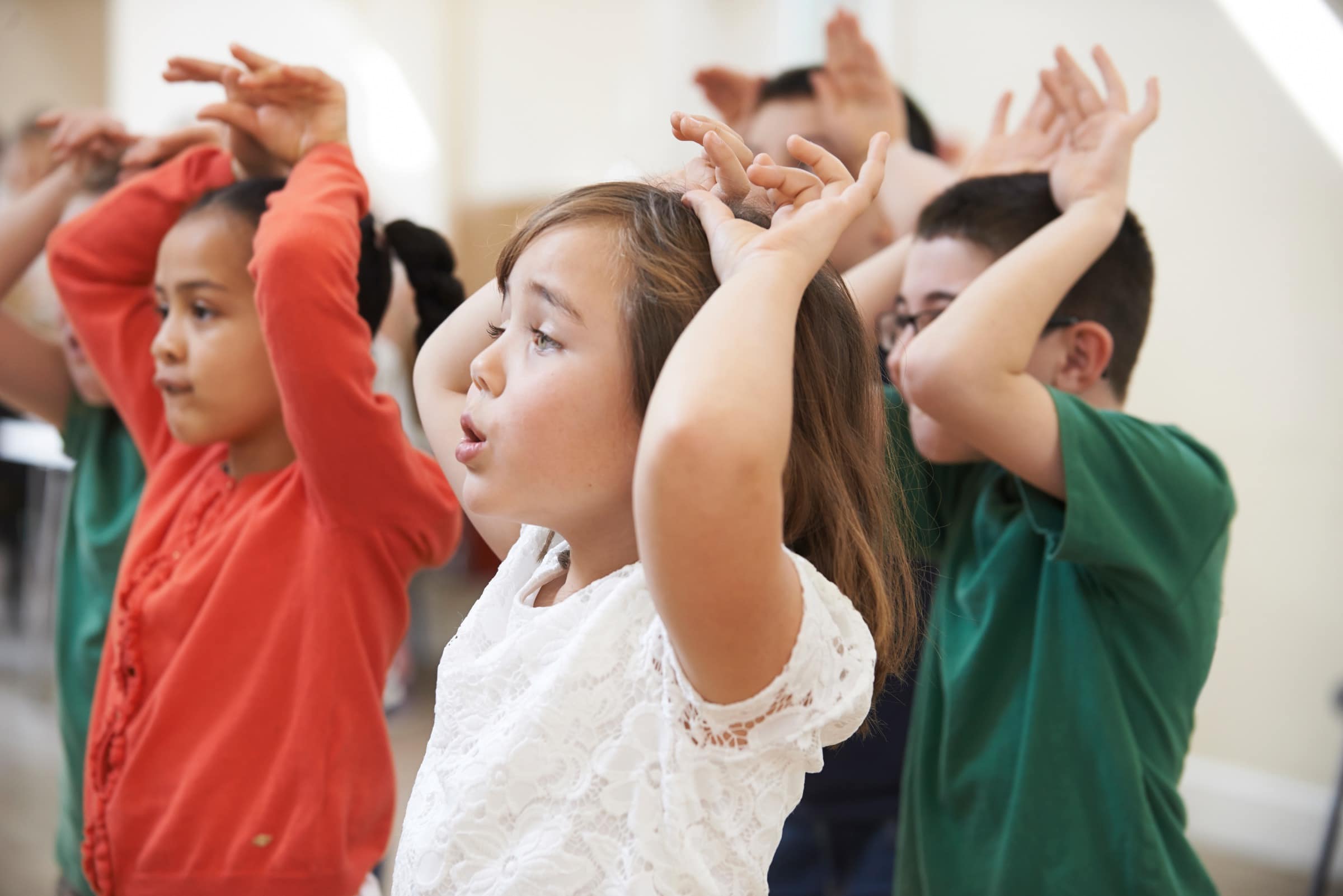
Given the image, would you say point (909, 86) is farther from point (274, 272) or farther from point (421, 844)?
point (421, 844)

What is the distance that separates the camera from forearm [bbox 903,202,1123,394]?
35.1 inches

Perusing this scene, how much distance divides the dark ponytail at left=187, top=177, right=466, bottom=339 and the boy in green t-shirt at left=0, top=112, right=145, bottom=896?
35 centimetres

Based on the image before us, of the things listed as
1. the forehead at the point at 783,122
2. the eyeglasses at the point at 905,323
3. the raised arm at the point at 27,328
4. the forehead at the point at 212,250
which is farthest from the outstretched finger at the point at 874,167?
the raised arm at the point at 27,328

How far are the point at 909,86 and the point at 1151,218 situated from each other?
71 centimetres

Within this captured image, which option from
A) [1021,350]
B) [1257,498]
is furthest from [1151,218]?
[1021,350]

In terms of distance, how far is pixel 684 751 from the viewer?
0.56m

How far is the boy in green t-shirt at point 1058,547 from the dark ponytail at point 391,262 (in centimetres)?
40

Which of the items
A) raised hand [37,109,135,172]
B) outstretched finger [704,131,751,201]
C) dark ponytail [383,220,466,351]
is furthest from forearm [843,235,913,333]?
raised hand [37,109,135,172]

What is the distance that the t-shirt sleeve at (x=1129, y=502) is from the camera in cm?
88

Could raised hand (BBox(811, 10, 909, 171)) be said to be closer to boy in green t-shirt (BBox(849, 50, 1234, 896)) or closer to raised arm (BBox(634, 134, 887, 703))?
boy in green t-shirt (BBox(849, 50, 1234, 896))

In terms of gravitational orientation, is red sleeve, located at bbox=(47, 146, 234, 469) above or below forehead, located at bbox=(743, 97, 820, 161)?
below

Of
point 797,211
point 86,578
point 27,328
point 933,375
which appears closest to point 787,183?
point 797,211

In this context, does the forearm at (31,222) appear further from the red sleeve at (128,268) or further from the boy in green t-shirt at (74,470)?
the red sleeve at (128,268)

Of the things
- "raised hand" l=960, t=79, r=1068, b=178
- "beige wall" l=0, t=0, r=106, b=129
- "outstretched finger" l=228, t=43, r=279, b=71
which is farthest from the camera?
"beige wall" l=0, t=0, r=106, b=129
